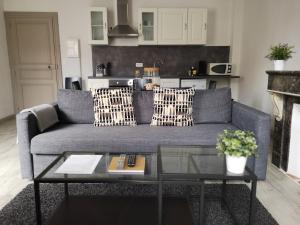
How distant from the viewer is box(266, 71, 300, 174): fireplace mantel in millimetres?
2434

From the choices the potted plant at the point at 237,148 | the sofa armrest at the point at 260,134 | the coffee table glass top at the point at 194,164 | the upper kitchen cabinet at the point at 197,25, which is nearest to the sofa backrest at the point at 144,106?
the sofa armrest at the point at 260,134

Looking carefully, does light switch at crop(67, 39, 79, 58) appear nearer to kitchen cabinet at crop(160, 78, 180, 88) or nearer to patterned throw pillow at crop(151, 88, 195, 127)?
kitchen cabinet at crop(160, 78, 180, 88)

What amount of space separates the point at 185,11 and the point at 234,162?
4.09 meters

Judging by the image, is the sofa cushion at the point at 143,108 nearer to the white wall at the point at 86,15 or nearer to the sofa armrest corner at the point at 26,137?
→ the sofa armrest corner at the point at 26,137

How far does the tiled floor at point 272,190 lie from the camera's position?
1.85m

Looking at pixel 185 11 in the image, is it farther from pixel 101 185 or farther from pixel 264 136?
pixel 101 185

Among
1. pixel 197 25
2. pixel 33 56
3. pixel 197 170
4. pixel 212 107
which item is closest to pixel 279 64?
pixel 212 107

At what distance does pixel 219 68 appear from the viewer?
4.93 m

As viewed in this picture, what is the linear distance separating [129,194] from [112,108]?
963 millimetres

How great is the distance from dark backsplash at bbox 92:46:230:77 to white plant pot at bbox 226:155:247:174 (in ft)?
13.3

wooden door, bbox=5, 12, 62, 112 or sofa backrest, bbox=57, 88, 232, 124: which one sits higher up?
wooden door, bbox=5, 12, 62, 112

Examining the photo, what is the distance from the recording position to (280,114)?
8.73ft

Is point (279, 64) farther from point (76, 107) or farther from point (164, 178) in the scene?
point (76, 107)

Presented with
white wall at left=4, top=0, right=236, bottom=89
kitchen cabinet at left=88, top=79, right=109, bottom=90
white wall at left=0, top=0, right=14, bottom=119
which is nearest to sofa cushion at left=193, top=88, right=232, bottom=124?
kitchen cabinet at left=88, top=79, right=109, bottom=90
